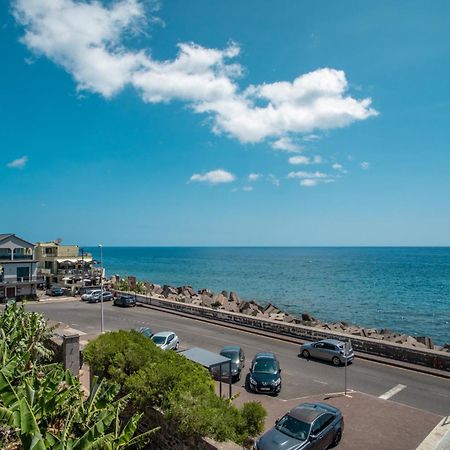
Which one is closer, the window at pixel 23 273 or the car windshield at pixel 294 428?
the car windshield at pixel 294 428

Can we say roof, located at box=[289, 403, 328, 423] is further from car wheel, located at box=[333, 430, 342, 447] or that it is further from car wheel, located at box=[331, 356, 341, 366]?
car wheel, located at box=[331, 356, 341, 366]

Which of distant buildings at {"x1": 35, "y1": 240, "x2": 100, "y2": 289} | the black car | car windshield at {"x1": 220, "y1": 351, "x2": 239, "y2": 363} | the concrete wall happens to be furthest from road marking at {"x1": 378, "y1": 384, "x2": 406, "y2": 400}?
distant buildings at {"x1": 35, "y1": 240, "x2": 100, "y2": 289}

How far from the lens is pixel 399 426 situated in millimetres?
16578

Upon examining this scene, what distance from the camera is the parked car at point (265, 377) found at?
20.1 m

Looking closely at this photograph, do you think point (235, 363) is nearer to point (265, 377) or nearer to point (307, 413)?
point (265, 377)

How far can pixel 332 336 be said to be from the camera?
30.3 m

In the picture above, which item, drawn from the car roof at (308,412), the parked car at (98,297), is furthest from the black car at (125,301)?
the car roof at (308,412)

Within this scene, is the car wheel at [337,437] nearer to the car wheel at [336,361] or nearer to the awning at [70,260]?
the car wheel at [336,361]

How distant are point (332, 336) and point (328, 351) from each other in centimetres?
469

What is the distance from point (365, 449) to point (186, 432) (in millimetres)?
7728

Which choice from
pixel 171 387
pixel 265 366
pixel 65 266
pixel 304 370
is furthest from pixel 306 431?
pixel 65 266

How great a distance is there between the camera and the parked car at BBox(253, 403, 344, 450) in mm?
13070

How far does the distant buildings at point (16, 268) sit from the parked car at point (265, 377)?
4131cm

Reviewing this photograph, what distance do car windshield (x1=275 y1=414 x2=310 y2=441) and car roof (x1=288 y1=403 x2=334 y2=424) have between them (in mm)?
166
